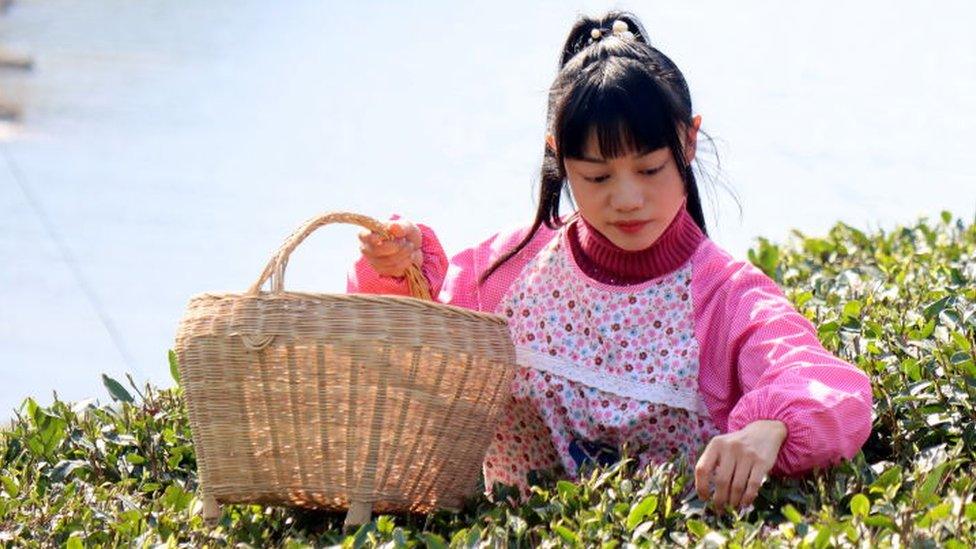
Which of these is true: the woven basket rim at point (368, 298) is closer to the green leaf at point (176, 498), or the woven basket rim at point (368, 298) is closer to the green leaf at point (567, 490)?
the green leaf at point (567, 490)

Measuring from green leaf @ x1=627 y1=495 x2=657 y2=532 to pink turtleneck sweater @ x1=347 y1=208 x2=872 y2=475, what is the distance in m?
0.24

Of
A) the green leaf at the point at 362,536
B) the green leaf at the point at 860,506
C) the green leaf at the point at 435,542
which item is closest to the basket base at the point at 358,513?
the green leaf at the point at 362,536

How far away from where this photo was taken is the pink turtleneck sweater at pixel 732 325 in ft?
7.85

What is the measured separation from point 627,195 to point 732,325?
10.8 inches

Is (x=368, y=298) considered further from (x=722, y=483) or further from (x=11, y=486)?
(x=11, y=486)

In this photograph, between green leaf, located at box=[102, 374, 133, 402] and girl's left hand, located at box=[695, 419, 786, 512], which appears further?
green leaf, located at box=[102, 374, 133, 402]

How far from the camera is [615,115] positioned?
2.64 meters

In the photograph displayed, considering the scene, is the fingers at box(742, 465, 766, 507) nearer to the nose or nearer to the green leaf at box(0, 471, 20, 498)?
the nose

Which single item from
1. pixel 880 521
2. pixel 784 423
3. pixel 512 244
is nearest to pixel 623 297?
pixel 512 244

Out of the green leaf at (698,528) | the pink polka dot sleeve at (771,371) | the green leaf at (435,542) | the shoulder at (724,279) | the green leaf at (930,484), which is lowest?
the green leaf at (435,542)

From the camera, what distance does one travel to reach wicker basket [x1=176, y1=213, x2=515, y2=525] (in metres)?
2.43

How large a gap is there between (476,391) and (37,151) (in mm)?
4594

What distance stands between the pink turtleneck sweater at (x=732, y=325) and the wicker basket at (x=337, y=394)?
0.35 meters

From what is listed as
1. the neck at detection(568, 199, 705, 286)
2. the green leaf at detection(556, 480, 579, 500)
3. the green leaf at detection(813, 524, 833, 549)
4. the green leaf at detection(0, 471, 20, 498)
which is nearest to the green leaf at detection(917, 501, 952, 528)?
the green leaf at detection(813, 524, 833, 549)
